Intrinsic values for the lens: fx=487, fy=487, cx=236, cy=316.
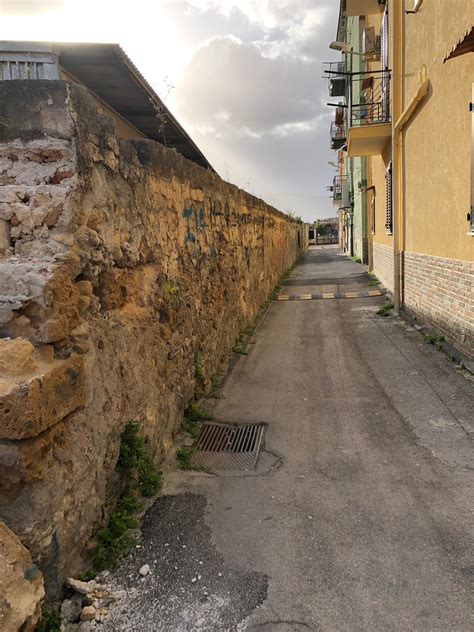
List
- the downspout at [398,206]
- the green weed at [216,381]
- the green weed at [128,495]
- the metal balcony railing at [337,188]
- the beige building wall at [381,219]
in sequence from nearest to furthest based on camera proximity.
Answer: the green weed at [128,495] → the green weed at [216,381] → the downspout at [398,206] → the beige building wall at [381,219] → the metal balcony railing at [337,188]

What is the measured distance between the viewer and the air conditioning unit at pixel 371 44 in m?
14.2

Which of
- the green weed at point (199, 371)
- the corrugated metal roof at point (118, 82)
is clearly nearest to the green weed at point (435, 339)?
the green weed at point (199, 371)

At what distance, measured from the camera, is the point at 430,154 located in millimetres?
7973

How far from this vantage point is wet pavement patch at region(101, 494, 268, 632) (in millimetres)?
2271

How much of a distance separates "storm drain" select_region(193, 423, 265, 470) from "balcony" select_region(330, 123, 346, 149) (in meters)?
26.9

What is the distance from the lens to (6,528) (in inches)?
81.1

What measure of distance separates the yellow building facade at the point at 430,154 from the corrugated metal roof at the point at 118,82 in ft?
12.3

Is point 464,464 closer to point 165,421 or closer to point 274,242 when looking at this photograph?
point 165,421

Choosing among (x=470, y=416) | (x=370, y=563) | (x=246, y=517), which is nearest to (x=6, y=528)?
(x=246, y=517)

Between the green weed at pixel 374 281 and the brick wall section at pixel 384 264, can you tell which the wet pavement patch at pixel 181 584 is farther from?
the green weed at pixel 374 281

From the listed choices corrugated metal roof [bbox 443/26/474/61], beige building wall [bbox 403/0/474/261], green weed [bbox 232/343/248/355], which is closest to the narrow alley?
green weed [bbox 232/343/248/355]

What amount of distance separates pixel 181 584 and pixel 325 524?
0.96 meters

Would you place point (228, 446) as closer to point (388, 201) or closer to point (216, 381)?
point (216, 381)

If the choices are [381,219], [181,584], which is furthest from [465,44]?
[381,219]
